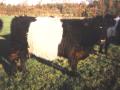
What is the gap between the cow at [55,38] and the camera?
696 centimetres

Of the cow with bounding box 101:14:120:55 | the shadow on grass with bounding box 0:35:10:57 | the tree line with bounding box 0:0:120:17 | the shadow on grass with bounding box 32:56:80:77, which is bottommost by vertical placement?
the shadow on grass with bounding box 32:56:80:77

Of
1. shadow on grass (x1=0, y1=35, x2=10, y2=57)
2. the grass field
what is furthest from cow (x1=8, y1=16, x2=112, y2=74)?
shadow on grass (x1=0, y1=35, x2=10, y2=57)

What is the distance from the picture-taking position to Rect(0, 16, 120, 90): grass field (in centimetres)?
551

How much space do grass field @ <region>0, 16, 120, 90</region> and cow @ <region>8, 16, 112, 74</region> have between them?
30 centimetres

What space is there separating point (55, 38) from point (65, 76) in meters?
1.17

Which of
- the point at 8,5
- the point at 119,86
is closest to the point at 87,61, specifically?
the point at 119,86

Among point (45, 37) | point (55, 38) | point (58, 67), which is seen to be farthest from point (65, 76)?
point (45, 37)

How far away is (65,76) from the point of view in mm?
6324

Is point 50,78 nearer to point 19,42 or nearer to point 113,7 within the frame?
point 19,42

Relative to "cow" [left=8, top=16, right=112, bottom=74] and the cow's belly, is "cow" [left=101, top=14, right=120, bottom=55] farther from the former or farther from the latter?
the cow's belly

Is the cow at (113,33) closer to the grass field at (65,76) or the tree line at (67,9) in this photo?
the grass field at (65,76)

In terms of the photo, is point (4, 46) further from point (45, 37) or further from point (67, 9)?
point (67, 9)

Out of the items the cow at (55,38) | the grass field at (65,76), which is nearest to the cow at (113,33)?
the grass field at (65,76)

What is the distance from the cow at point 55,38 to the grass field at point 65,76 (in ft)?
0.97
